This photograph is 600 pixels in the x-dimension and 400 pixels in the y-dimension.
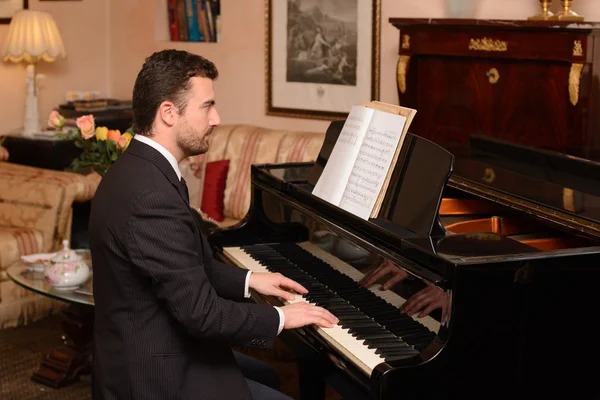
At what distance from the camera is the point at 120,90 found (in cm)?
696

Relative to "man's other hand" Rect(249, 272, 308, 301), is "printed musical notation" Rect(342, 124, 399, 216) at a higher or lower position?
higher

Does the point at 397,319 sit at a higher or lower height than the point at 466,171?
lower

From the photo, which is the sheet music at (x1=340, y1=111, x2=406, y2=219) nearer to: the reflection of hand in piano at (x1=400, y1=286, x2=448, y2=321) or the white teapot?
the reflection of hand in piano at (x1=400, y1=286, x2=448, y2=321)

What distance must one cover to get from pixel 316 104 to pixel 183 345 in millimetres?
3572

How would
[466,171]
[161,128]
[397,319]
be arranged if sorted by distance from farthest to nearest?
[466,171]
[397,319]
[161,128]

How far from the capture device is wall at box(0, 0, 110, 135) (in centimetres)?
637

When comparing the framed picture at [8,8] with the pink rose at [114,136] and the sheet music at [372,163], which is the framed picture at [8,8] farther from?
the sheet music at [372,163]

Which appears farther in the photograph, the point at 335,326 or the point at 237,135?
the point at 237,135

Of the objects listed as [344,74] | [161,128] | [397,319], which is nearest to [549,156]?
[397,319]

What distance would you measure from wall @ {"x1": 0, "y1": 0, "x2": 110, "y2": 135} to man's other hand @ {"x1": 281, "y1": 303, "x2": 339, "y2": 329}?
4.63 metres

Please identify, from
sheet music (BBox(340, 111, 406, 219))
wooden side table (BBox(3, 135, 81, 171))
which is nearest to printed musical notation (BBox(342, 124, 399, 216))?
sheet music (BBox(340, 111, 406, 219))

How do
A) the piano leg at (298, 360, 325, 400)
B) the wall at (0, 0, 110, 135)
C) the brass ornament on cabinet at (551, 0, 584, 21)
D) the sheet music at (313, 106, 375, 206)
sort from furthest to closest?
the wall at (0, 0, 110, 135), the brass ornament on cabinet at (551, 0, 584, 21), the piano leg at (298, 360, 325, 400), the sheet music at (313, 106, 375, 206)

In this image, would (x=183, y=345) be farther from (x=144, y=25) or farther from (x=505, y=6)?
(x=144, y=25)

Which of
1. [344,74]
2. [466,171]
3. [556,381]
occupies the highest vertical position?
[344,74]
